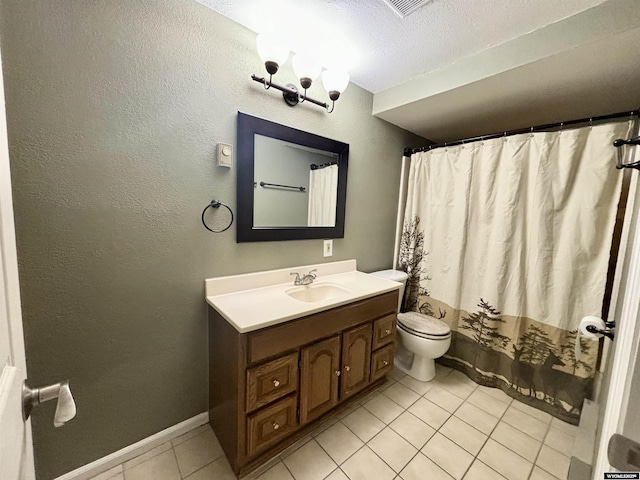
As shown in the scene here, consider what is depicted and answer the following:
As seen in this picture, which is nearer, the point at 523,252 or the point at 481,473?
the point at 481,473

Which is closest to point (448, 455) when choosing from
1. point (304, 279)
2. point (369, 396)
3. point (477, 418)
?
point (477, 418)

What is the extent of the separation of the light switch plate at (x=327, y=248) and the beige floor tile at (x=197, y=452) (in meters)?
1.28

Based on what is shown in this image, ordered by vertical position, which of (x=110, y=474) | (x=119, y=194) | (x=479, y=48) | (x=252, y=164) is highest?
(x=479, y=48)

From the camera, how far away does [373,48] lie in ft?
4.72

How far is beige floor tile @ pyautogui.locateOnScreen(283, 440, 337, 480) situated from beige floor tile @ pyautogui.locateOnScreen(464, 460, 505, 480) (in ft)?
2.21

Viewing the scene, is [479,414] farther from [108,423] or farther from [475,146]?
[108,423]

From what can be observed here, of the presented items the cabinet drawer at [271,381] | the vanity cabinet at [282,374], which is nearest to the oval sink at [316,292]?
the vanity cabinet at [282,374]

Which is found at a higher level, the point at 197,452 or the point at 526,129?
the point at 526,129

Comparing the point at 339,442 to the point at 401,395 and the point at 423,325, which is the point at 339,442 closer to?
the point at 401,395

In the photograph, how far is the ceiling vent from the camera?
3.69ft

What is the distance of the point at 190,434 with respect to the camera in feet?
4.54

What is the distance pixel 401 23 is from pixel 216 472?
2.41 m

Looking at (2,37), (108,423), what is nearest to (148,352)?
(108,423)

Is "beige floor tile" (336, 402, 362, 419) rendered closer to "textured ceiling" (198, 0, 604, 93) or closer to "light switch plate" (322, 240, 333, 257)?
"light switch plate" (322, 240, 333, 257)
